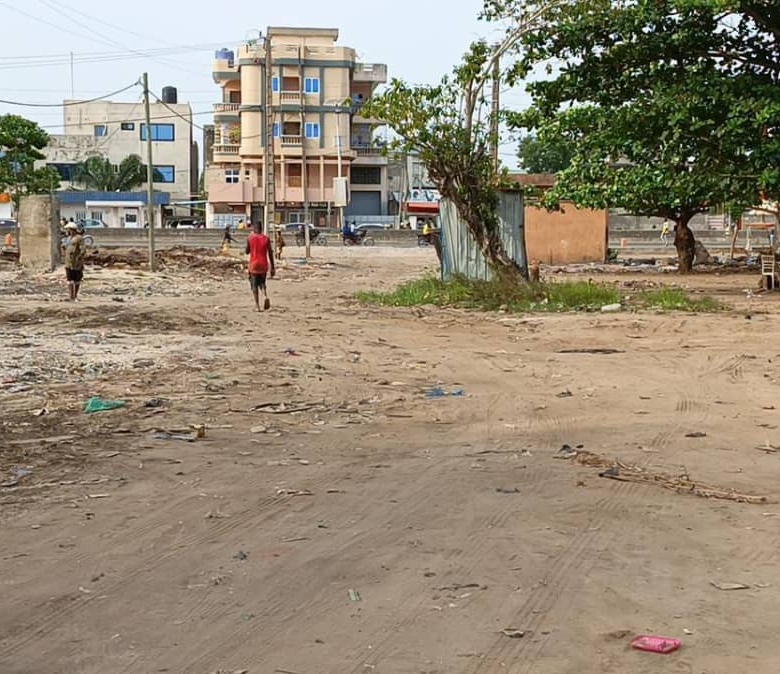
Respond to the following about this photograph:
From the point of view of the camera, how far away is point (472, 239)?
22.8 meters

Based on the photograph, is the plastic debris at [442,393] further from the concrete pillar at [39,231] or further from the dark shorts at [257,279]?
the concrete pillar at [39,231]

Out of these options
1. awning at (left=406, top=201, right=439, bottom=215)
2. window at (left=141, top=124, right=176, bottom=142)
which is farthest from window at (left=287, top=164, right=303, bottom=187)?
window at (left=141, top=124, right=176, bottom=142)

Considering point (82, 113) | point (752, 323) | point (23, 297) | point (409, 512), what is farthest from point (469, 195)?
point (82, 113)

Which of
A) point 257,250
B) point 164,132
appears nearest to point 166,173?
point 164,132

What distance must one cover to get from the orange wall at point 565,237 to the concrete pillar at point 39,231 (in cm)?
1703

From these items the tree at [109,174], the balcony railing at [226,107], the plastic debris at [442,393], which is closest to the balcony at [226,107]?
the balcony railing at [226,107]

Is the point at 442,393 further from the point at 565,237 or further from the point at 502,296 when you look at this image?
the point at 565,237

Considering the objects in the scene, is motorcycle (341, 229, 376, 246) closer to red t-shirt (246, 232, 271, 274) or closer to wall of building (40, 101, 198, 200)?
wall of building (40, 101, 198, 200)

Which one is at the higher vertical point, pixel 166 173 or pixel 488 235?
pixel 166 173

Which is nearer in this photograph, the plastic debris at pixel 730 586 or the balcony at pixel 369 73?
the plastic debris at pixel 730 586

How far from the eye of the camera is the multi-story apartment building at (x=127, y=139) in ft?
275

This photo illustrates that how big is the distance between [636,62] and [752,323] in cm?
816

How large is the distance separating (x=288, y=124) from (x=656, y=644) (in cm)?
7346

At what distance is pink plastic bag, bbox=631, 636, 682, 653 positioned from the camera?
4.27 m
